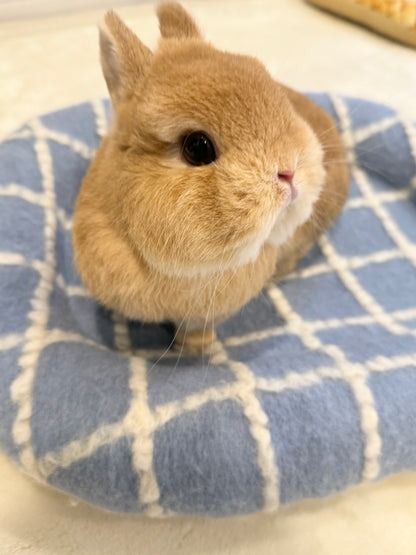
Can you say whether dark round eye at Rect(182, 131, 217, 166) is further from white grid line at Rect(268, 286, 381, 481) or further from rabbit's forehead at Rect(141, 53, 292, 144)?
white grid line at Rect(268, 286, 381, 481)

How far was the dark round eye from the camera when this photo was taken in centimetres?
49

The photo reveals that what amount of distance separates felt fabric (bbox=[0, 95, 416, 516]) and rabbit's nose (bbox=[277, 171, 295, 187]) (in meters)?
0.27

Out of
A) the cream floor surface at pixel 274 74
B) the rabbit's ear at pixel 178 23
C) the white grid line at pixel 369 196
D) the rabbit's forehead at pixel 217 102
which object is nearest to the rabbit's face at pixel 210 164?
the rabbit's forehead at pixel 217 102

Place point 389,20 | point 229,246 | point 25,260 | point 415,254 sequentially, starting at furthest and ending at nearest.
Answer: point 389,20, point 415,254, point 25,260, point 229,246

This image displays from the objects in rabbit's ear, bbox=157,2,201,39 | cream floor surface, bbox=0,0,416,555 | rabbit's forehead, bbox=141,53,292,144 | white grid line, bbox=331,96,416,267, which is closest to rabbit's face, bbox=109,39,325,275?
rabbit's forehead, bbox=141,53,292,144

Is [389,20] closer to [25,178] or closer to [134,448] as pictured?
[25,178]

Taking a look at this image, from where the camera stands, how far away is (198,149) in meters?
0.50

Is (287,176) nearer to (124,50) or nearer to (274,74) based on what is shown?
(124,50)

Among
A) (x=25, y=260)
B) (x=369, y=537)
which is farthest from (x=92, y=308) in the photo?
(x=369, y=537)

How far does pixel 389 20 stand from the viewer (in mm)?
1549

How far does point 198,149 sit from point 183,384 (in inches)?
12.1

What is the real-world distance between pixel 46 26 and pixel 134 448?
1.61 metres

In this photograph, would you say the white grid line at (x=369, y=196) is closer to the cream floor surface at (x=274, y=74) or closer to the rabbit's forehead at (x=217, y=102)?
the cream floor surface at (x=274, y=74)

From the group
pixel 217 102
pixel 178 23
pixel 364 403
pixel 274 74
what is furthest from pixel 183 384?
pixel 274 74
